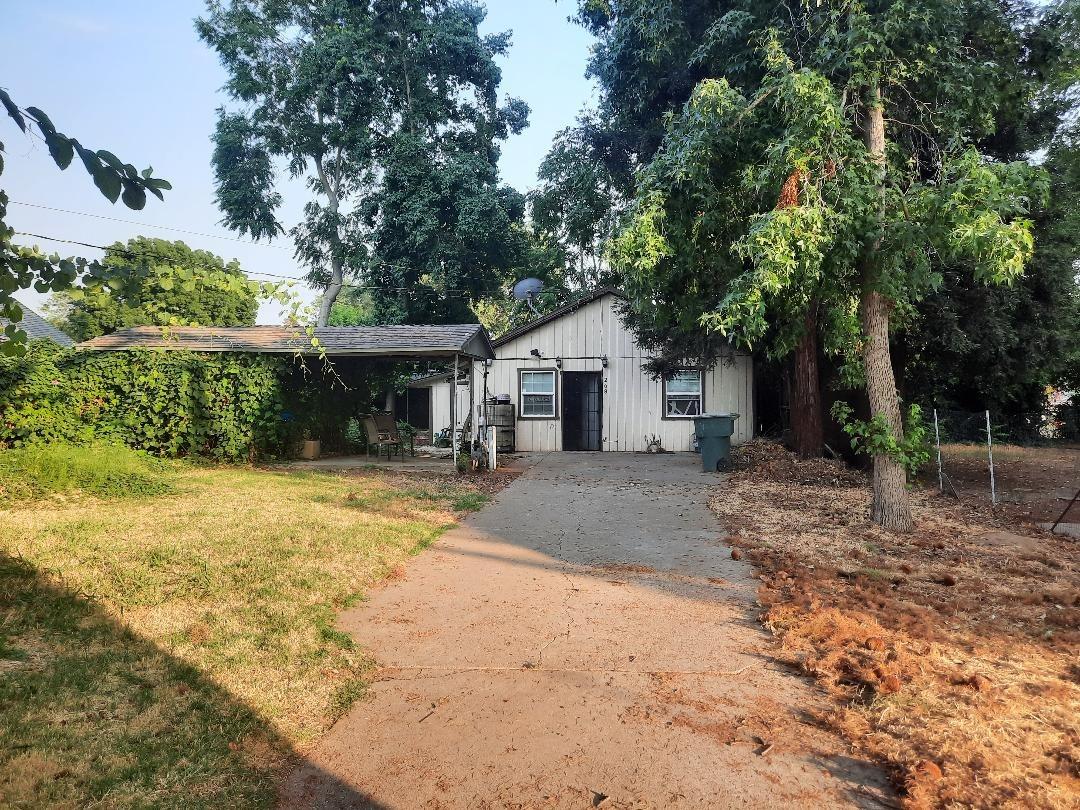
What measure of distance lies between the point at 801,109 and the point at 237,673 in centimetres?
710

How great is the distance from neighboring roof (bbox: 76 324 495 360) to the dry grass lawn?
20.1 feet

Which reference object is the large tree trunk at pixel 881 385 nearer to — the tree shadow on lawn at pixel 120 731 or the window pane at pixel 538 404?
the tree shadow on lawn at pixel 120 731

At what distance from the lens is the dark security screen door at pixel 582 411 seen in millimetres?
18203

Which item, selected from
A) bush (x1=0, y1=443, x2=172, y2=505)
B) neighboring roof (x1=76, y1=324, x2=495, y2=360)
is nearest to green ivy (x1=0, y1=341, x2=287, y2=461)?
neighboring roof (x1=76, y1=324, x2=495, y2=360)

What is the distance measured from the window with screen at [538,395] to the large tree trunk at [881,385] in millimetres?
11067

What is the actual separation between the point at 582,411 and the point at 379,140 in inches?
531

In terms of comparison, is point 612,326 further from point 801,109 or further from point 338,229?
point 338,229

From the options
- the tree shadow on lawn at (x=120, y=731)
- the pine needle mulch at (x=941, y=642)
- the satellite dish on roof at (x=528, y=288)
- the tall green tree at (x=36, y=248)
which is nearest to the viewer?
the tall green tree at (x=36, y=248)

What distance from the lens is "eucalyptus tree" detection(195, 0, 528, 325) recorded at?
2305cm

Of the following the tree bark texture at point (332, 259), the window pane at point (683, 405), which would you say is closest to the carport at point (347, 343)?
the window pane at point (683, 405)

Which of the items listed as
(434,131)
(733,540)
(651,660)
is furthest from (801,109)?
(434,131)

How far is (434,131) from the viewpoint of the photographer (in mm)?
25250

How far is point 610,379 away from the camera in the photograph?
18.1 m

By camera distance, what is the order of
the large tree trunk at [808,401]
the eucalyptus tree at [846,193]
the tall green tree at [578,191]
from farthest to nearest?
the tall green tree at [578,191]
the large tree trunk at [808,401]
the eucalyptus tree at [846,193]
